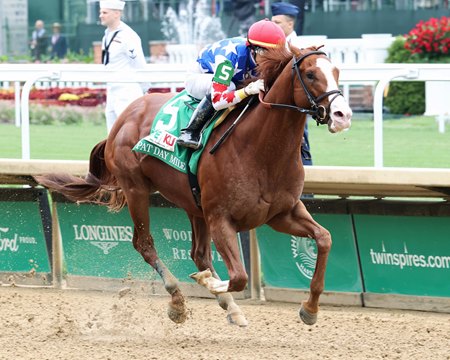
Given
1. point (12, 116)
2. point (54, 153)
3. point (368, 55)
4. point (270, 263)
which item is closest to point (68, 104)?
point (12, 116)

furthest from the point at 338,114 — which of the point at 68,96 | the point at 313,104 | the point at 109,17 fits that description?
the point at 68,96

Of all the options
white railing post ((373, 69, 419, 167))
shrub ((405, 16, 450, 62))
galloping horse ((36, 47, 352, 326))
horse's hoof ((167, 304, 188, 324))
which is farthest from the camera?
shrub ((405, 16, 450, 62))

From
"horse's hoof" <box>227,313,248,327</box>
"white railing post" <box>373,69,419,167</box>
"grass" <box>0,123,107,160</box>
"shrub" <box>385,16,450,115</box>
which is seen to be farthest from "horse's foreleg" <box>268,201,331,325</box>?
"shrub" <box>385,16,450,115</box>

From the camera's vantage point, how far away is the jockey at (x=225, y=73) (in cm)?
555

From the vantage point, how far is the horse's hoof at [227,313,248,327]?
230 inches

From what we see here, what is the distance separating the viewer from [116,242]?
7.62 meters

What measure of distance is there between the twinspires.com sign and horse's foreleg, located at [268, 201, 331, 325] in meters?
1.70

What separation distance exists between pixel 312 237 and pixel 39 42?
54.8ft

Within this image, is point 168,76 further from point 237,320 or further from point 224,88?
point 237,320

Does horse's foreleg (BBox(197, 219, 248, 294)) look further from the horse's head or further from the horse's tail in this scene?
the horse's tail

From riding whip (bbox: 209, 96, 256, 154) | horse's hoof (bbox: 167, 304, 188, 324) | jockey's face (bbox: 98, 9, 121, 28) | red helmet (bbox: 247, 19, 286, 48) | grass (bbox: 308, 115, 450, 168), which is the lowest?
horse's hoof (bbox: 167, 304, 188, 324)

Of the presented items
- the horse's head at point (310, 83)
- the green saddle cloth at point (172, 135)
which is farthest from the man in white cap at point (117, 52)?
the horse's head at point (310, 83)

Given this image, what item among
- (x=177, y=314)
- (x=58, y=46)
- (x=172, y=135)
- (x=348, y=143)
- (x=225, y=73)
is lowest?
(x=177, y=314)

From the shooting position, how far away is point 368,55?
16.1 m
